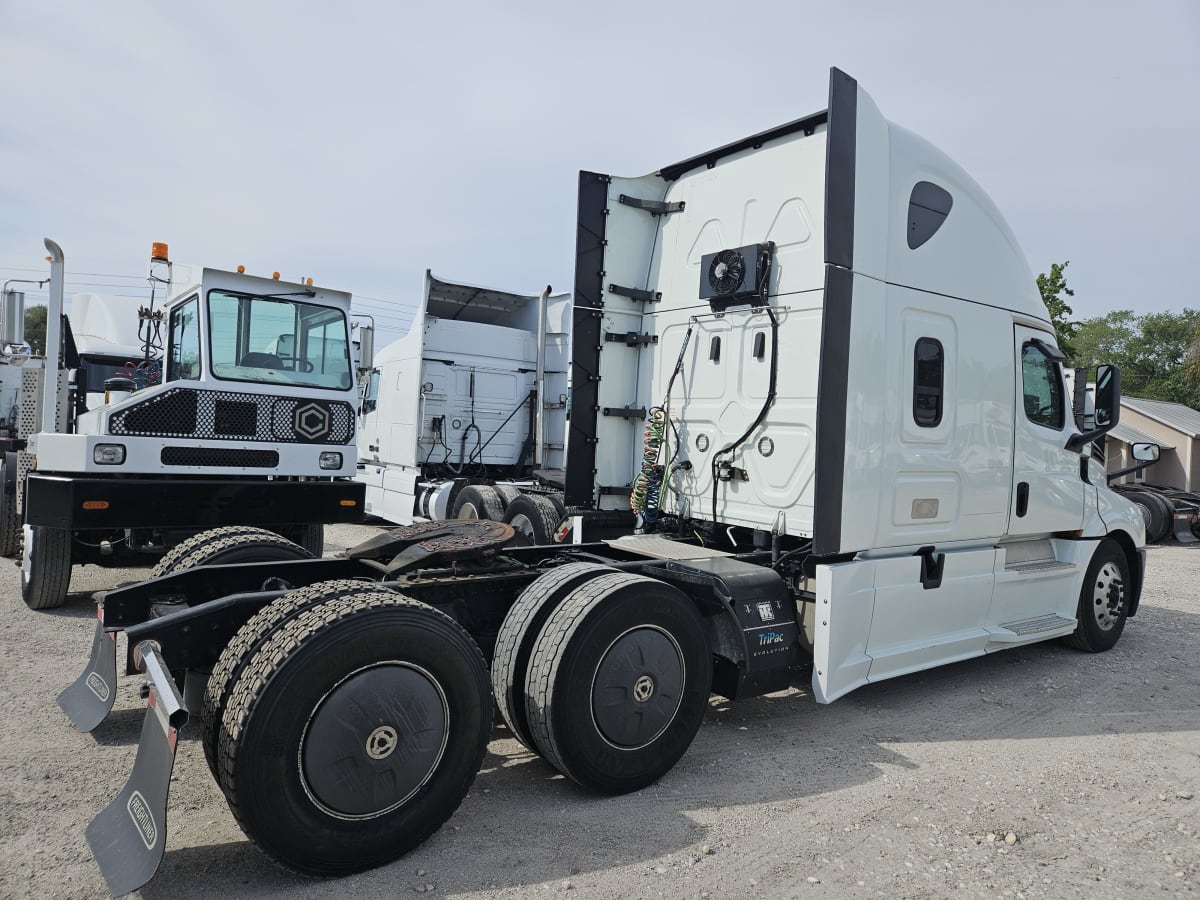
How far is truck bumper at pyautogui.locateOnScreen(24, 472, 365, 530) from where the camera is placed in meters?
6.06

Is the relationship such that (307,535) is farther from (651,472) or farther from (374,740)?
(374,740)

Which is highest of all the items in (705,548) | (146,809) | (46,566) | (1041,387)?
(1041,387)

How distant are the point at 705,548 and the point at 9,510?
7431 millimetres

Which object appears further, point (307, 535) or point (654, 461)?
point (307, 535)

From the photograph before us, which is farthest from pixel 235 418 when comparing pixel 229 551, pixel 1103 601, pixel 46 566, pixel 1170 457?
pixel 1170 457

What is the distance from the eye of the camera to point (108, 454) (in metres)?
6.21

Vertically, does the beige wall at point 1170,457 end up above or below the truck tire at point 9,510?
above

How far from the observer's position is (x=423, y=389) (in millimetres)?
10773

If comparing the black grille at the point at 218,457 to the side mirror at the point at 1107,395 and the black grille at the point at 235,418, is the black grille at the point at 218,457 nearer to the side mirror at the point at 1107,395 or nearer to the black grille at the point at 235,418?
the black grille at the point at 235,418

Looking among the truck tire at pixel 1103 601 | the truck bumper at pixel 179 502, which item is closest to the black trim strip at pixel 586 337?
the truck bumper at pixel 179 502

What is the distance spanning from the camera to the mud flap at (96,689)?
3.66 m

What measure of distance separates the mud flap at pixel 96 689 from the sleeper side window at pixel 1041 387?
5899 mm

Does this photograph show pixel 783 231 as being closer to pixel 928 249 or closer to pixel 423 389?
pixel 928 249

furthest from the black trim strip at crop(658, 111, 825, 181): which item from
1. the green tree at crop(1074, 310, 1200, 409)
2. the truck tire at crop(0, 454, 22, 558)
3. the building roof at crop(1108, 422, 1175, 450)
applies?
the green tree at crop(1074, 310, 1200, 409)
